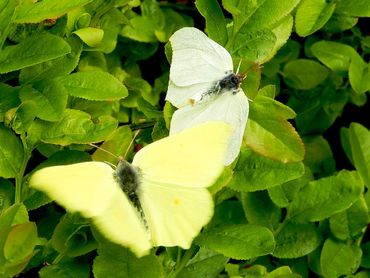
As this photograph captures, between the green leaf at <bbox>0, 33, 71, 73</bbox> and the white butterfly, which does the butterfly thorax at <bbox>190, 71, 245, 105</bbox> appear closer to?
the white butterfly

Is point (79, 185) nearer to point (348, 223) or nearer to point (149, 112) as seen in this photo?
point (149, 112)

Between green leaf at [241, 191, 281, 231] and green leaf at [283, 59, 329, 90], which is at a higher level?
green leaf at [283, 59, 329, 90]

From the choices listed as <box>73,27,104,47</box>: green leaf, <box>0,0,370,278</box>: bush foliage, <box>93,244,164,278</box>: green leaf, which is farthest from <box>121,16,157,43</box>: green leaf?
<box>93,244,164,278</box>: green leaf

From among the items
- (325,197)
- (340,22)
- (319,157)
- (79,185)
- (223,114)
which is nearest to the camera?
(79,185)

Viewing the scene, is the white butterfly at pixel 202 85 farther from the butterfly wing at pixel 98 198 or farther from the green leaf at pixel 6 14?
the green leaf at pixel 6 14

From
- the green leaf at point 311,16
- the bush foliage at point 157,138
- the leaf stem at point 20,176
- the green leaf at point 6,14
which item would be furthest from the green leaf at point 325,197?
the green leaf at point 6,14

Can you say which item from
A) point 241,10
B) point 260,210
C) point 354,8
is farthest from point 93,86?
point 354,8

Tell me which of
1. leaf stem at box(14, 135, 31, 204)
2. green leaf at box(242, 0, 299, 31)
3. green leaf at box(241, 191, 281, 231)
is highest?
green leaf at box(242, 0, 299, 31)

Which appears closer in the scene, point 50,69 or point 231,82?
point 231,82

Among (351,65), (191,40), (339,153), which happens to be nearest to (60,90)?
(191,40)
